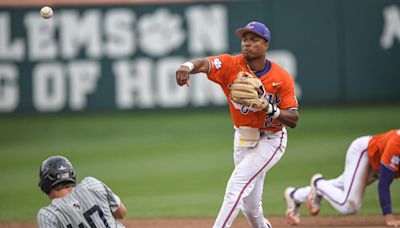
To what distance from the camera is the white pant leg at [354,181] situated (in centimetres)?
888

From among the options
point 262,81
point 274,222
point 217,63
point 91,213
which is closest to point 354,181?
point 274,222

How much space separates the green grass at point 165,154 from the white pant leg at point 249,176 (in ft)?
9.27

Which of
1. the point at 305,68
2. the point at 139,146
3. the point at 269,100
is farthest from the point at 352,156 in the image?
the point at 305,68

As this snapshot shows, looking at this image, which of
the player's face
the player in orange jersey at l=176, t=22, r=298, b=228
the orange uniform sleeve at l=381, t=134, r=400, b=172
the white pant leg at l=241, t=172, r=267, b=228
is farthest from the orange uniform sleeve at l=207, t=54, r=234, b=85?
the orange uniform sleeve at l=381, t=134, r=400, b=172

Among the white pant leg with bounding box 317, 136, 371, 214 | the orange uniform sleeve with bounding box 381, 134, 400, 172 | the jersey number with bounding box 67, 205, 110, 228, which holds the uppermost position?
the jersey number with bounding box 67, 205, 110, 228

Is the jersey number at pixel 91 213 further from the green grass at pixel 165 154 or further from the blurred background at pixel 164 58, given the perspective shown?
the blurred background at pixel 164 58

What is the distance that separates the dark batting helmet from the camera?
5312mm

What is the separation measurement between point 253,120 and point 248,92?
536 mm

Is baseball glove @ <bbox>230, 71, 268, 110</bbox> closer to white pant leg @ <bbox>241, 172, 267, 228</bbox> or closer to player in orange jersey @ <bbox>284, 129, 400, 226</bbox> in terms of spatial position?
white pant leg @ <bbox>241, 172, 267, 228</bbox>

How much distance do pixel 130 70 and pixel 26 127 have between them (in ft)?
8.88

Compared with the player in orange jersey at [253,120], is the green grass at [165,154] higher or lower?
lower

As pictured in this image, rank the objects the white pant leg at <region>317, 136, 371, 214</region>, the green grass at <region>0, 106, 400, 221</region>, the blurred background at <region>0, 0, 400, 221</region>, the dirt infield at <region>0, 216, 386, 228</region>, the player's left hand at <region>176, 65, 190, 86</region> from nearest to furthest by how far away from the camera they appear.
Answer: the player's left hand at <region>176, 65, 190, 86</region> → the white pant leg at <region>317, 136, 371, 214</region> → the dirt infield at <region>0, 216, 386, 228</region> → the green grass at <region>0, 106, 400, 221</region> → the blurred background at <region>0, 0, 400, 221</region>

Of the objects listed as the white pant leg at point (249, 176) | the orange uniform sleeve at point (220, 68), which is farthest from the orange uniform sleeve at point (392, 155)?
the orange uniform sleeve at point (220, 68)

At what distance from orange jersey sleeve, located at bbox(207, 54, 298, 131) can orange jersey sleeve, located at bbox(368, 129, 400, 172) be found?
143 centimetres
